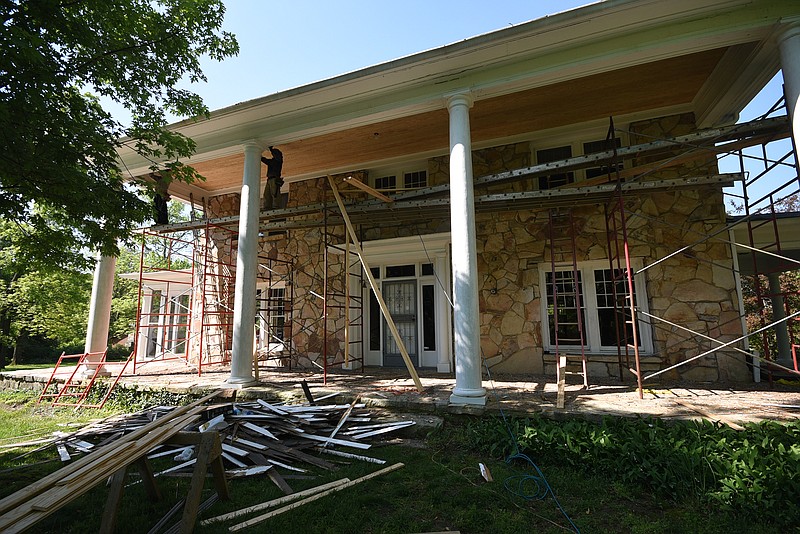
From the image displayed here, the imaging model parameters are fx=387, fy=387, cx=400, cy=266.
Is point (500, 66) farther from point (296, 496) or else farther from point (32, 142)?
Answer: point (296, 496)

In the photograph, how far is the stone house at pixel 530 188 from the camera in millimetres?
5320

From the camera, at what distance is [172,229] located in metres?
9.91

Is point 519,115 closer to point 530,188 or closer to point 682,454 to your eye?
point 530,188

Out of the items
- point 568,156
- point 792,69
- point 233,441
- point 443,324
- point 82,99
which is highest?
point 568,156

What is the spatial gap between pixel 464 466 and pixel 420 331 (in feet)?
16.3

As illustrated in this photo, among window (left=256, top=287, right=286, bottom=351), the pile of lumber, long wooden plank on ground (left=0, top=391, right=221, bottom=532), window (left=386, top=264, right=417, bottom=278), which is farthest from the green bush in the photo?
window (left=256, top=287, right=286, bottom=351)

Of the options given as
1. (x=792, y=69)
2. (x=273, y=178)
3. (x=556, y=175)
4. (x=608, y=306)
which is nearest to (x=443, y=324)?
(x=608, y=306)

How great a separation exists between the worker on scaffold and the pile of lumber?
170 inches

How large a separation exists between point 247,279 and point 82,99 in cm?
365

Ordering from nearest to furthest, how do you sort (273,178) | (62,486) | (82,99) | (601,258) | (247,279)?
1. (62,486)
2. (82,99)
3. (247,279)
4. (601,258)
5. (273,178)

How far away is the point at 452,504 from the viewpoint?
10.8ft

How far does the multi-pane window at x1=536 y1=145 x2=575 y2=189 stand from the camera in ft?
26.7

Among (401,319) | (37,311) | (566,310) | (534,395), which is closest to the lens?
(534,395)

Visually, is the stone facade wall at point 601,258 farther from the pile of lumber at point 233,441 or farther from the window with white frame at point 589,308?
the pile of lumber at point 233,441
